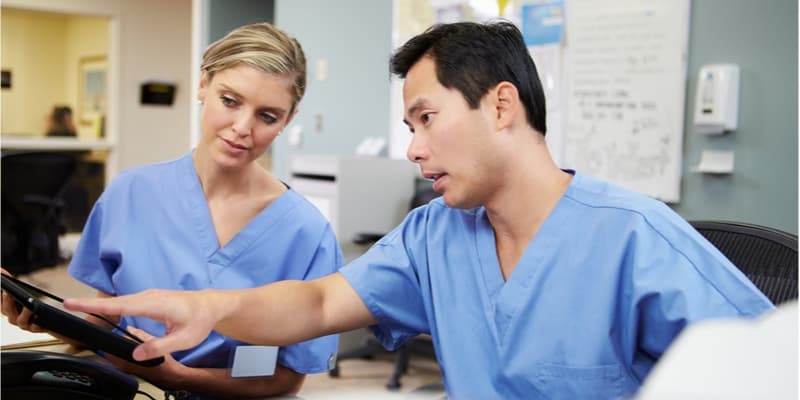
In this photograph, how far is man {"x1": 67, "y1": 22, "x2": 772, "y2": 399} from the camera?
102 centimetres

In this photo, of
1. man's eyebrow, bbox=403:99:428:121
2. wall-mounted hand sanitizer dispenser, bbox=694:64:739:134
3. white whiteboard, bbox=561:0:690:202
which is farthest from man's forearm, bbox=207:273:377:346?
white whiteboard, bbox=561:0:690:202

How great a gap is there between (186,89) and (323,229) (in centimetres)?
669

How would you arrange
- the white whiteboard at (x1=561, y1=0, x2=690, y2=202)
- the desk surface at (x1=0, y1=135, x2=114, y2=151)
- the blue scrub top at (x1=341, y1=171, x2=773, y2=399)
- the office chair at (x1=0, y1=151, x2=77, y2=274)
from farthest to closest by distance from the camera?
the desk surface at (x1=0, y1=135, x2=114, y2=151) < the office chair at (x1=0, y1=151, x2=77, y2=274) < the white whiteboard at (x1=561, y1=0, x2=690, y2=202) < the blue scrub top at (x1=341, y1=171, x2=773, y2=399)

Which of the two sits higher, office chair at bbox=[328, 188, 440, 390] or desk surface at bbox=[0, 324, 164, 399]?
desk surface at bbox=[0, 324, 164, 399]

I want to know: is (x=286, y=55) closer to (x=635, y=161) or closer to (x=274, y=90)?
(x=274, y=90)

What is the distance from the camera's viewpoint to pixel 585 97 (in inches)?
137

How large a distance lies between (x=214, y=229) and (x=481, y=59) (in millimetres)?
559

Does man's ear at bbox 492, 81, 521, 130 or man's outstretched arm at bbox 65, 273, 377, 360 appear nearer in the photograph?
man's outstretched arm at bbox 65, 273, 377, 360

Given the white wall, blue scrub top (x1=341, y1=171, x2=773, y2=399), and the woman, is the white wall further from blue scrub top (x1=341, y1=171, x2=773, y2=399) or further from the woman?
blue scrub top (x1=341, y1=171, x2=773, y2=399)

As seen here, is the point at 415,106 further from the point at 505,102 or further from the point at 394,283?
the point at 394,283

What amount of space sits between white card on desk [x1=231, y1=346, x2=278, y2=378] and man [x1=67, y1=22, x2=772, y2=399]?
0.07 ft

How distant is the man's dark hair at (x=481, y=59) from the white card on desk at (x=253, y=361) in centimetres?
43

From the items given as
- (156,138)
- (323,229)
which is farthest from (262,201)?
(156,138)

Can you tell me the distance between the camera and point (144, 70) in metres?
7.47
